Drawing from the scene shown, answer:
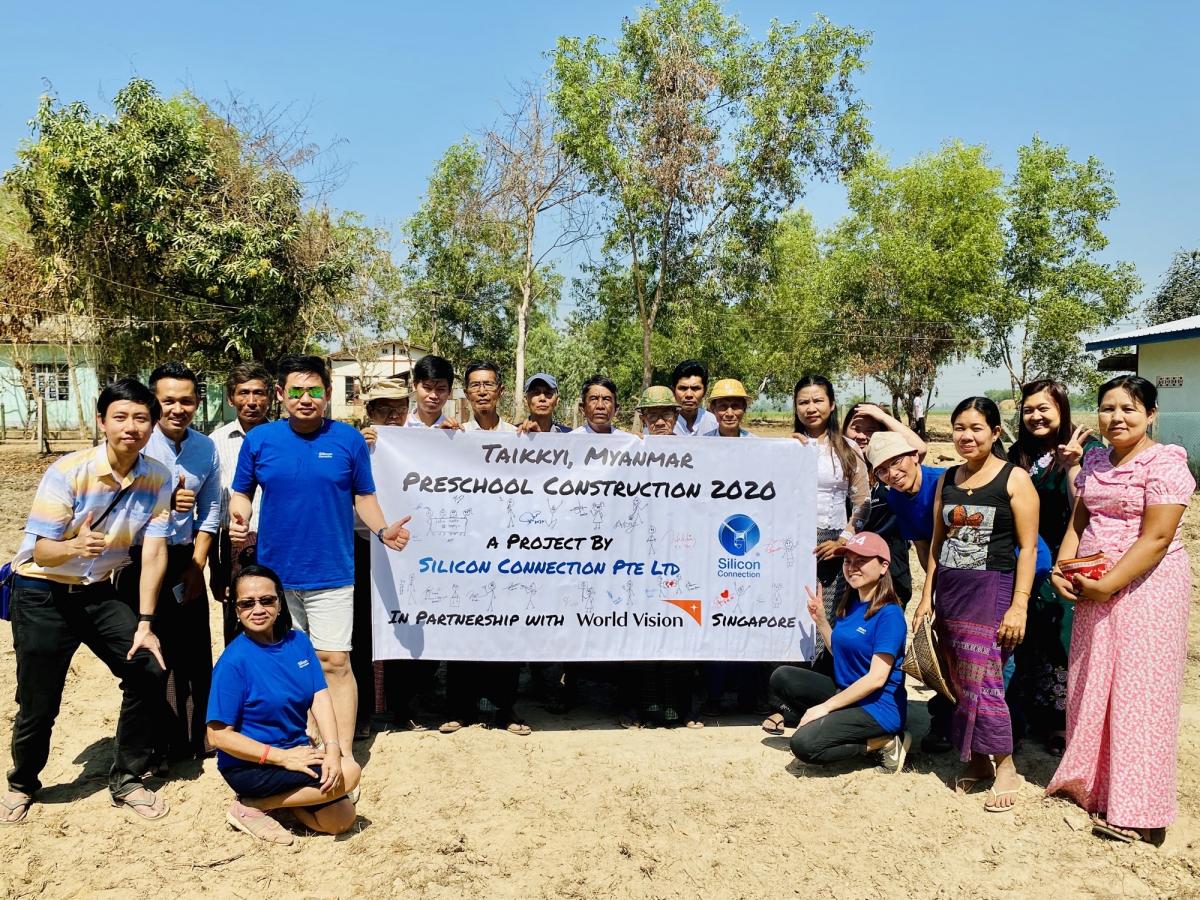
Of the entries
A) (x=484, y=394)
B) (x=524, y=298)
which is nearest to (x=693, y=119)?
(x=524, y=298)

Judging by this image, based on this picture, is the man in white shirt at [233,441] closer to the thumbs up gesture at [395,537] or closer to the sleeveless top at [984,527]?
the thumbs up gesture at [395,537]

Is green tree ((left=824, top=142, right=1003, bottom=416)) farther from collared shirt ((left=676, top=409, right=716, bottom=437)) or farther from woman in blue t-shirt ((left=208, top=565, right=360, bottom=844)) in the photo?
woman in blue t-shirt ((left=208, top=565, right=360, bottom=844))

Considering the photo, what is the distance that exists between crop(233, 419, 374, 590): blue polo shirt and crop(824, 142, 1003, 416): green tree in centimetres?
2684

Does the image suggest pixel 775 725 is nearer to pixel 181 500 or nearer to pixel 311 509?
pixel 311 509

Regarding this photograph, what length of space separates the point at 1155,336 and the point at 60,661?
19.5 m

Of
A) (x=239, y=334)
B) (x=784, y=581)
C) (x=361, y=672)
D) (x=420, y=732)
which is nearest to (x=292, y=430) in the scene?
(x=361, y=672)

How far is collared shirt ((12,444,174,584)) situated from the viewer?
11.5 feet

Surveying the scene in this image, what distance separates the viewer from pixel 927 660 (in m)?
4.02

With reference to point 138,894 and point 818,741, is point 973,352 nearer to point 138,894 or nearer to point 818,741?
point 818,741

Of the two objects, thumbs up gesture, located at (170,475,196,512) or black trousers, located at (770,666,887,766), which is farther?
black trousers, located at (770,666,887,766)

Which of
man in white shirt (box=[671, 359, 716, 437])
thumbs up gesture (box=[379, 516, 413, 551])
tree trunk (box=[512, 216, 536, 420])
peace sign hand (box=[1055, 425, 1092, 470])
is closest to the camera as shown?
peace sign hand (box=[1055, 425, 1092, 470])

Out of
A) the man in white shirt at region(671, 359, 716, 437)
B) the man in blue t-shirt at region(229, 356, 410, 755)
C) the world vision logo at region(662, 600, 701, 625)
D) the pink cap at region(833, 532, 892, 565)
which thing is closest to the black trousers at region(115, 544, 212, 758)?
the man in blue t-shirt at region(229, 356, 410, 755)

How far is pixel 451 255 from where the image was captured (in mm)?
29484

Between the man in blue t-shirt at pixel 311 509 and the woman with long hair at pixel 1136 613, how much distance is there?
3.29m
